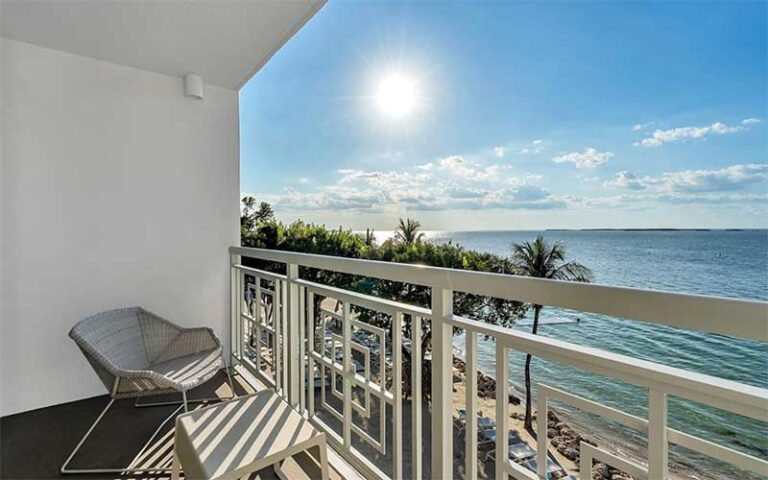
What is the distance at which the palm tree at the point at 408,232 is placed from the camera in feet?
42.6

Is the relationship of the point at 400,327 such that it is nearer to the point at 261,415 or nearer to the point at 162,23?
the point at 261,415

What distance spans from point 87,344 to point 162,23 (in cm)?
196

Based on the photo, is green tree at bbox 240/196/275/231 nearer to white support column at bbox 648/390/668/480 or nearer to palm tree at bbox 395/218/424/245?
palm tree at bbox 395/218/424/245

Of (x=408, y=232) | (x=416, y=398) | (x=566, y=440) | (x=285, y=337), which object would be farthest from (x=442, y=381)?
(x=408, y=232)

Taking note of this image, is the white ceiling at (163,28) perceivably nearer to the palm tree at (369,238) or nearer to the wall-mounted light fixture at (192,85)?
the wall-mounted light fixture at (192,85)

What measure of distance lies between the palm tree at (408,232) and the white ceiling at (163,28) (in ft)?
33.4

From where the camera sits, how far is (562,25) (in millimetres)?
23453

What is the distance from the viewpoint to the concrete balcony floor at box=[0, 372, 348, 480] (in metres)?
1.85

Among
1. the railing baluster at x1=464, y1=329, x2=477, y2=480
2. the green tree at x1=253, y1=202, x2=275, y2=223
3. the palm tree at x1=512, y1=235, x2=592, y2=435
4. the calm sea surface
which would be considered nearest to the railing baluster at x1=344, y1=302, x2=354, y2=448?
the railing baluster at x1=464, y1=329, x2=477, y2=480

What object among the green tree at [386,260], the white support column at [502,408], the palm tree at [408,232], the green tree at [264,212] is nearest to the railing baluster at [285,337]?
the white support column at [502,408]

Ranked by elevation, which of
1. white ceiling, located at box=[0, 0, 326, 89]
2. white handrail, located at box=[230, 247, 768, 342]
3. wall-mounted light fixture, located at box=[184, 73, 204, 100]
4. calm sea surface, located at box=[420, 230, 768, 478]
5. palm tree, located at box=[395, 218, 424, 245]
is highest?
white ceiling, located at box=[0, 0, 326, 89]

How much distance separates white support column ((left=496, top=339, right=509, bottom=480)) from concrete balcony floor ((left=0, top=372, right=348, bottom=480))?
895mm

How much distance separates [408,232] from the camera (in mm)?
13344

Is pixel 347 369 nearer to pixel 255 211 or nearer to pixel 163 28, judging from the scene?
pixel 163 28
